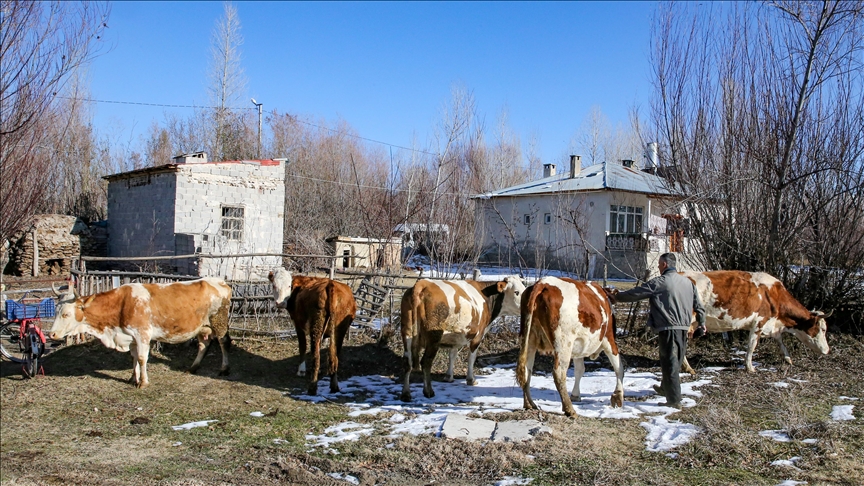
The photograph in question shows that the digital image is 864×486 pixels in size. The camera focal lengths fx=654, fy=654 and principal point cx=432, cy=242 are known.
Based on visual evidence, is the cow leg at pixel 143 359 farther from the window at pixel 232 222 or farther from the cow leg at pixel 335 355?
the window at pixel 232 222

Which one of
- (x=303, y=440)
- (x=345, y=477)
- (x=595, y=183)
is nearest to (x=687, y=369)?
(x=303, y=440)

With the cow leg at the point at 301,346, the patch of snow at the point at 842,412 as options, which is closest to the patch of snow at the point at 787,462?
the patch of snow at the point at 842,412

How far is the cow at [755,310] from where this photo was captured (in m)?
9.71

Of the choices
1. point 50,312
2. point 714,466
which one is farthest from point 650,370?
point 50,312

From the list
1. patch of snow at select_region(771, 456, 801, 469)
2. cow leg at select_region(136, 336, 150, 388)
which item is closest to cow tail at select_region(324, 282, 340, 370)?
cow leg at select_region(136, 336, 150, 388)

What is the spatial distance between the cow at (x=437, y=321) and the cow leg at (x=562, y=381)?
5.78 feet

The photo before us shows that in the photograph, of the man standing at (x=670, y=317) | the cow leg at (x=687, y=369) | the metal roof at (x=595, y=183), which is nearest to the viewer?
the man standing at (x=670, y=317)

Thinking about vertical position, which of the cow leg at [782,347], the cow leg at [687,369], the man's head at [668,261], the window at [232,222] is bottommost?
the cow leg at [687,369]

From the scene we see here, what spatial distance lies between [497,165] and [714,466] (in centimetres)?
4539

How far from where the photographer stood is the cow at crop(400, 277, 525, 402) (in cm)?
823

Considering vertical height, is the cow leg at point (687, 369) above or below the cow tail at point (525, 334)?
below

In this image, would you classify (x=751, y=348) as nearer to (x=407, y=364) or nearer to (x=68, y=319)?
(x=407, y=364)

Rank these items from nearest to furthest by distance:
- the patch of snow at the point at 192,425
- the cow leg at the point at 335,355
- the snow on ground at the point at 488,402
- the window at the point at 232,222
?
1. the snow on ground at the point at 488,402
2. the patch of snow at the point at 192,425
3. the cow leg at the point at 335,355
4. the window at the point at 232,222

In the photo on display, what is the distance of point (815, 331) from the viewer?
9.87 meters
